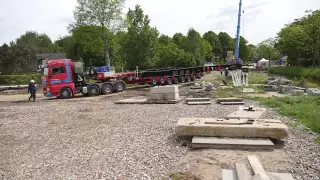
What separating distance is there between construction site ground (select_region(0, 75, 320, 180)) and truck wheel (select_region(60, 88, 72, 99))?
30.2 feet

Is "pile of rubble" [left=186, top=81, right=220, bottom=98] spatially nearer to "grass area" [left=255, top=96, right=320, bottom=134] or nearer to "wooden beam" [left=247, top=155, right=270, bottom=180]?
"grass area" [left=255, top=96, right=320, bottom=134]

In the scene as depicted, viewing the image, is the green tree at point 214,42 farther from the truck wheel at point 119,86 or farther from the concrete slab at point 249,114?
the concrete slab at point 249,114

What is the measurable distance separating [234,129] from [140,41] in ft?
90.1

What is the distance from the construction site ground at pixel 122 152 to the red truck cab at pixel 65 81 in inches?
351

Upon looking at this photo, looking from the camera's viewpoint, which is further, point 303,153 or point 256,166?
point 303,153

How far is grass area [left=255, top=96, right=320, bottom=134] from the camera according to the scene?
32.4ft

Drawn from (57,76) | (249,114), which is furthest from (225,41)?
(249,114)

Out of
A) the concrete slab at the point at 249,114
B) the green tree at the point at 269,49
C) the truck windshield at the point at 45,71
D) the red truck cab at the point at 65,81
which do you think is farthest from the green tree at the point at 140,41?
the green tree at the point at 269,49

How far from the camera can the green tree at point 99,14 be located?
36.0 meters

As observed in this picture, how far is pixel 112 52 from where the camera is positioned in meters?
41.8

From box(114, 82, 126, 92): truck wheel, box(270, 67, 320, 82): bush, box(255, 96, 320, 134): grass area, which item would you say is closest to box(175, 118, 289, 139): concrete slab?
box(255, 96, 320, 134): grass area

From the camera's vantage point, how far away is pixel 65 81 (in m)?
21.4

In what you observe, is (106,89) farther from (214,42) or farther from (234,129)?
(214,42)

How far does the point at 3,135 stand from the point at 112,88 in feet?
43.9
